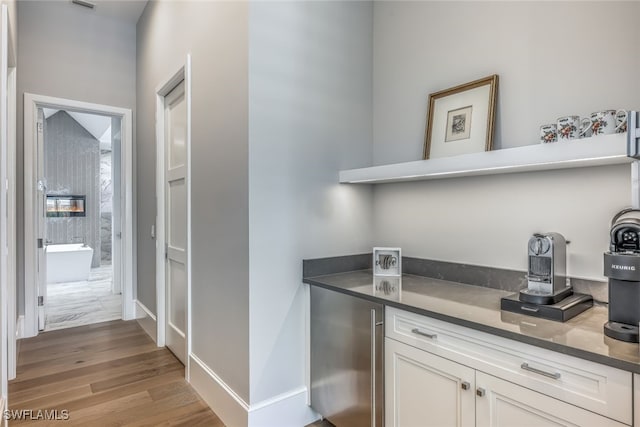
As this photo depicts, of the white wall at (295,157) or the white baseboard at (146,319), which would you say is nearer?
the white wall at (295,157)

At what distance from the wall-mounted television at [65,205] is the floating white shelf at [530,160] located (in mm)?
7851

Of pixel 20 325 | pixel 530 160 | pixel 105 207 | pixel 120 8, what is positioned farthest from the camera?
pixel 105 207

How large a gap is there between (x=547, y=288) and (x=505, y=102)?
0.96 m

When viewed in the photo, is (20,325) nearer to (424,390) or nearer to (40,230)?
(40,230)

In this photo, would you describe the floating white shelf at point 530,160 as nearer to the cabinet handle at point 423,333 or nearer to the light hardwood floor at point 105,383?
the cabinet handle at point 423,333

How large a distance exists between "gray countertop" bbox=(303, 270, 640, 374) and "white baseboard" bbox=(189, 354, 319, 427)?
669mm

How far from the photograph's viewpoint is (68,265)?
6.29 metres

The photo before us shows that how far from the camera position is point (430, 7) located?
Result: 2152 mm

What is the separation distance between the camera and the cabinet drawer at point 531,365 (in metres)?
0.98

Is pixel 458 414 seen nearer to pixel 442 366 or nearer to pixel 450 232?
pixel 442 366

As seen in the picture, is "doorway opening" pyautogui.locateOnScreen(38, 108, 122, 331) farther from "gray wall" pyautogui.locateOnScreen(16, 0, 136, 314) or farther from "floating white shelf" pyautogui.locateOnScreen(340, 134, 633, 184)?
"floating white shelf" pyautogui.locateOnScreen(340, 134, 633, 184)

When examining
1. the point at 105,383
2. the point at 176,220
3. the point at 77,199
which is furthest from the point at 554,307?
the point at 77,199

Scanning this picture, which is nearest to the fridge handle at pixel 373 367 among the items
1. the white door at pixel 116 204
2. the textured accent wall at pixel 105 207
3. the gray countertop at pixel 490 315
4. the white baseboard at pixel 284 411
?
the gray countertop at pixel 490 315

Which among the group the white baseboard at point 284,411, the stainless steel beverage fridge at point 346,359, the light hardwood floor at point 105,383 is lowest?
the light hardwood floor at point 105,383
